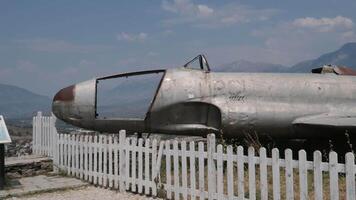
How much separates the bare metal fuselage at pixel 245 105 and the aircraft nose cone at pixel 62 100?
58.8 inches

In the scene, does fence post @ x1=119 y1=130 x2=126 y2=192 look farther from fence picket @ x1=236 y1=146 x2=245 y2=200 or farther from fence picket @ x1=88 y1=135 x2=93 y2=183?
fence picket @ x1=236 y1=146 x2=245 y2=200

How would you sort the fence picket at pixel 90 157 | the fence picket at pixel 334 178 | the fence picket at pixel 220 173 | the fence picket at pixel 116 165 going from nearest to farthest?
1. the fence picket at pixel 334 178
2. the fence picket at pixel 220 173
3. the fence picket at pixel 116 165
4. the fence picket at pixel 90 157

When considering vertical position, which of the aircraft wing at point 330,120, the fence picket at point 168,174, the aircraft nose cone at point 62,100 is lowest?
the fence picket at point 168,174

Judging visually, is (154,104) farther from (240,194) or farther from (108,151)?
(240,194)

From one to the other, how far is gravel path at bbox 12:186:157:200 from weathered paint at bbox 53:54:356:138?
188 cm

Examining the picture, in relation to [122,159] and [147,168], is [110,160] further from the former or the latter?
[147,168]

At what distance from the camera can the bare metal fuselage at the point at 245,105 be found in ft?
34.1

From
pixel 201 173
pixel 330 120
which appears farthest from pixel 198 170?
pixel 330 120

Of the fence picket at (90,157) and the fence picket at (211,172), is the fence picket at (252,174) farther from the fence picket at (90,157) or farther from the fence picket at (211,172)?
the fence picket at (90,157)

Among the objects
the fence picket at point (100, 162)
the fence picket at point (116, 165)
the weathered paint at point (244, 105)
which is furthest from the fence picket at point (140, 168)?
the weathered paint at point (244, 105)

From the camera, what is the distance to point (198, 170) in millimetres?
8852

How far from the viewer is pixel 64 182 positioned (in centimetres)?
1053

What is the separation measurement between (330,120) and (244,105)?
1.85m

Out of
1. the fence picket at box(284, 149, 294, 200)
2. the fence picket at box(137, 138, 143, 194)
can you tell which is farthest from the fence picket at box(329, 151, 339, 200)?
the fence picket at box(137, 138, 143, 194)
